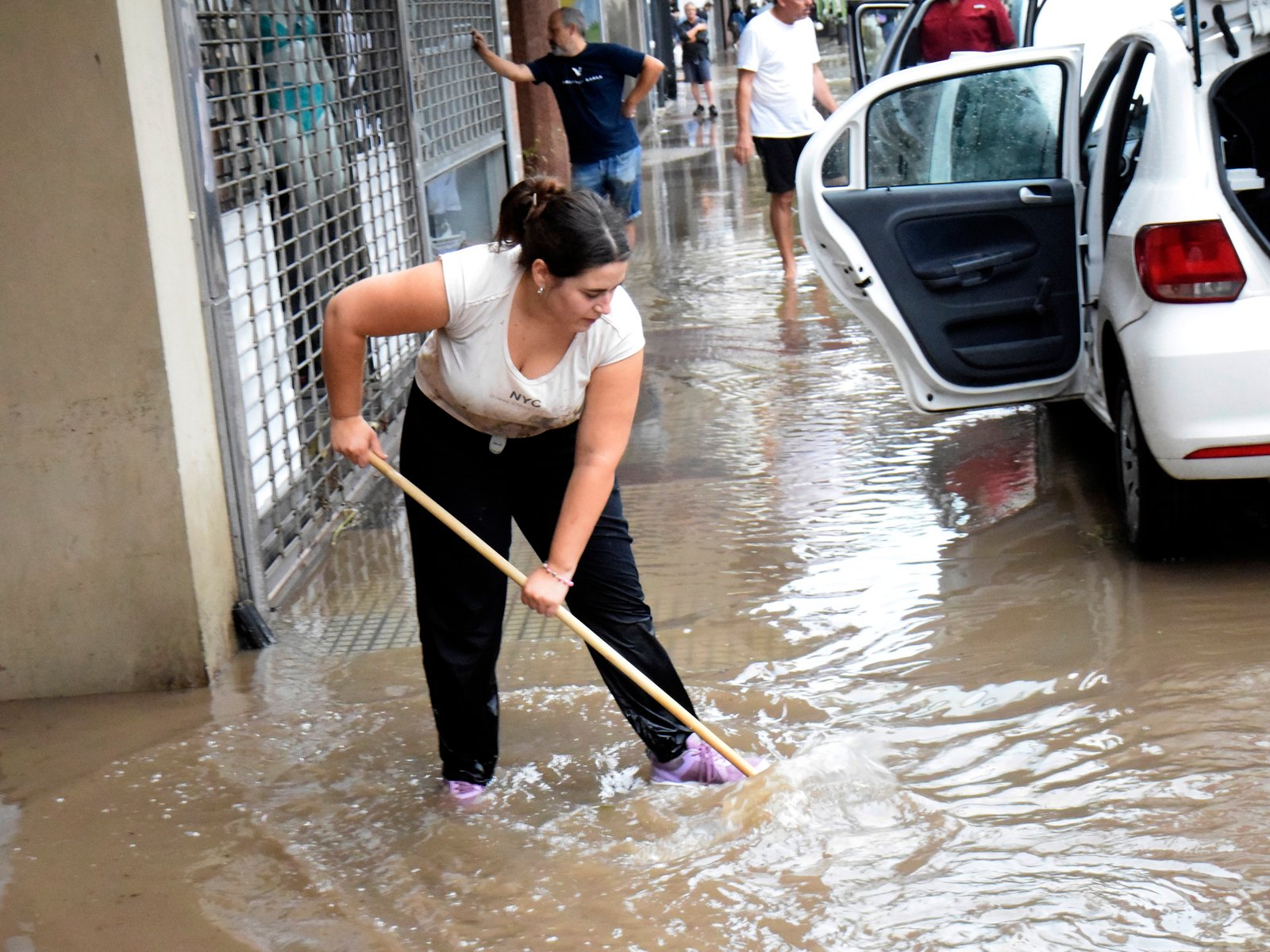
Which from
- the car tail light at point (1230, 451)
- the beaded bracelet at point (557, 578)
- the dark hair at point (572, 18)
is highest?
the dark hair at point (572, 18)

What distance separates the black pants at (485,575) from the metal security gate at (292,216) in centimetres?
135

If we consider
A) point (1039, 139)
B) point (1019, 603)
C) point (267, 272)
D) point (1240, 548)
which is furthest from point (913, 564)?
point (267, 272)

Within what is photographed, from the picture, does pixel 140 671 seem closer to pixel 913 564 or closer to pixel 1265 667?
pixel 913 564

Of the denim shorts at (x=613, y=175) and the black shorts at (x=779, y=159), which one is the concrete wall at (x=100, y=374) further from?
the black shorts at (x=779, y=159)

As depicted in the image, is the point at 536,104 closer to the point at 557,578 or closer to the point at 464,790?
the point at 464,790

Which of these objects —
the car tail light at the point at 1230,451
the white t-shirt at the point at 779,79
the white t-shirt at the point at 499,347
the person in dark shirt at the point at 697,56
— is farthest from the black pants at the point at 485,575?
the person in dark shirt at the point at 697,56

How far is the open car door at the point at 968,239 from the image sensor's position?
18.0 feet

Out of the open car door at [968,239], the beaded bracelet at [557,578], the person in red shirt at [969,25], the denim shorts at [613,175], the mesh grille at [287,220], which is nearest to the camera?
the beaded bracelet at [557,578]

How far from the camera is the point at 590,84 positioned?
9.52m

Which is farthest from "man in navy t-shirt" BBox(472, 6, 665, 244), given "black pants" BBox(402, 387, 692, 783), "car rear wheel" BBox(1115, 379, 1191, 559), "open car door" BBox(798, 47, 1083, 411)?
"black pants" BBox(402, 387, 692, 783)

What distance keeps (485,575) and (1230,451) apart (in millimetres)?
2244

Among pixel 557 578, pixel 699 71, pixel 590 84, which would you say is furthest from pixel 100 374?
pixel 699 71

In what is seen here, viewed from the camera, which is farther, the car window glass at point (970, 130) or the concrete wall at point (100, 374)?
the car window glass at point (970, 130)

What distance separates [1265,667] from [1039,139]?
241cm
